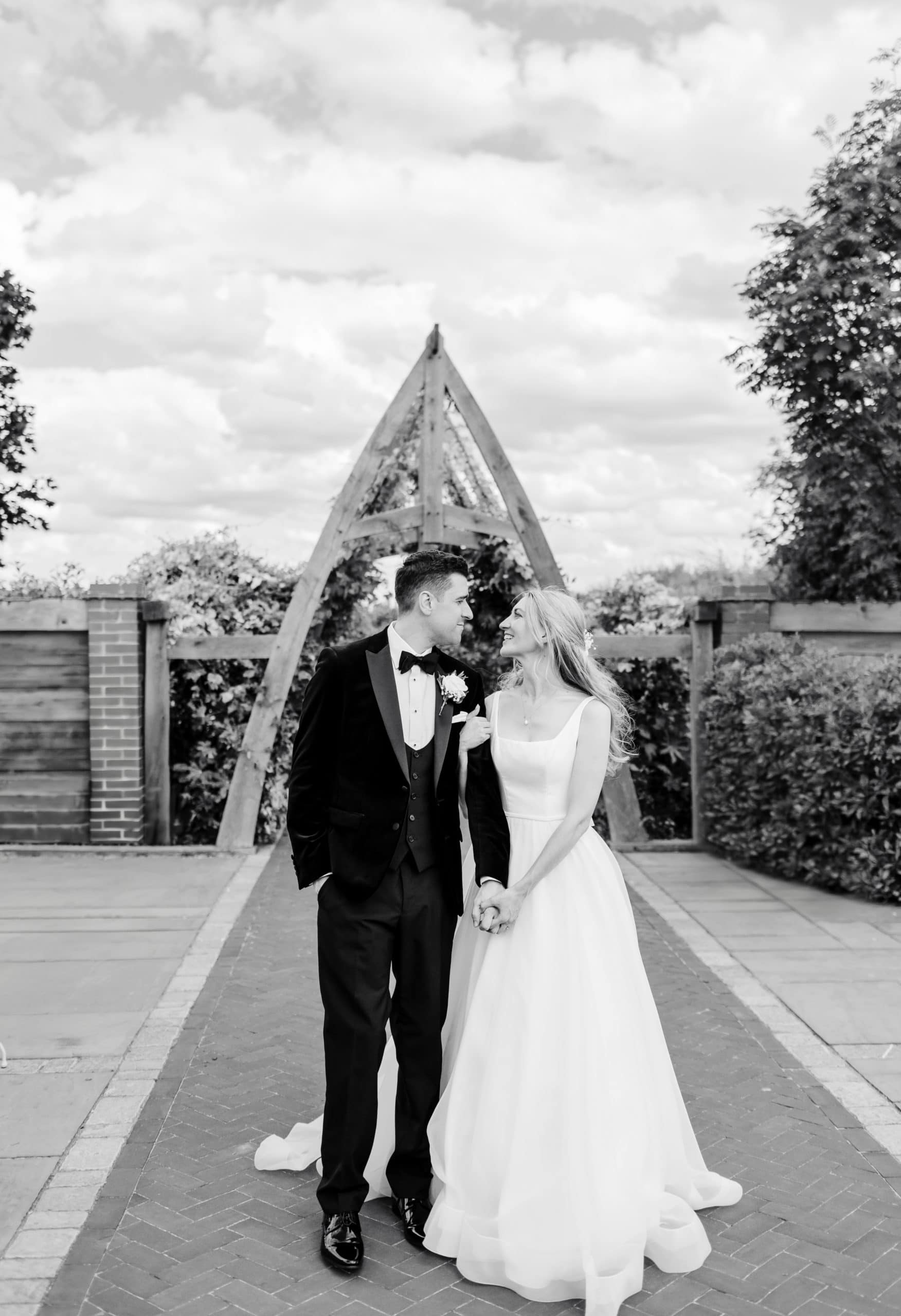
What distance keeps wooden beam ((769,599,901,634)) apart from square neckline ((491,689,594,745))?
6155 mm

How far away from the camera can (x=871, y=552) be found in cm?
927

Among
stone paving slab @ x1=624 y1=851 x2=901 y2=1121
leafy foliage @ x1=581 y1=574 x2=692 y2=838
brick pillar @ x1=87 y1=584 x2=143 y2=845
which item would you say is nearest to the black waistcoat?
stone paving slab @ x1=624 y1=851 x2=901 y2=1121

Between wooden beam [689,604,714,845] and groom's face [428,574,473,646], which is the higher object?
groom's face [428,574,473,646]

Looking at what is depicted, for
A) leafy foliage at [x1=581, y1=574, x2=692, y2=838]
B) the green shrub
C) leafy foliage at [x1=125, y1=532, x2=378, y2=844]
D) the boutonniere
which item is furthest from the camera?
leafy foliage at [x1=581, y1=574, x2=692, y2=838]

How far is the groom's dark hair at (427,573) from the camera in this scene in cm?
349

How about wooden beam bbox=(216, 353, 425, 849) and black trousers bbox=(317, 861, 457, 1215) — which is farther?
wooden beam bbox=(216, 353, 425, 849)

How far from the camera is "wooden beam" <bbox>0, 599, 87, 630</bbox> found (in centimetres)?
911

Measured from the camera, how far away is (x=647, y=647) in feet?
31.2

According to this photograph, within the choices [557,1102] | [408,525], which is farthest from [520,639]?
[408,525]

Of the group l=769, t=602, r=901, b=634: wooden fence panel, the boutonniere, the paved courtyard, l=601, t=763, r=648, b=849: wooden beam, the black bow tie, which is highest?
l=769, t=602, r=901, b=634: wooden fence panel

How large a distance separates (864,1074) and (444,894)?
2106 mm

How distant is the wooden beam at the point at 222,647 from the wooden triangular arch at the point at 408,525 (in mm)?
132

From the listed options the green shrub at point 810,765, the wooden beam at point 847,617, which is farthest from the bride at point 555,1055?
the wooden beam at point 847,617

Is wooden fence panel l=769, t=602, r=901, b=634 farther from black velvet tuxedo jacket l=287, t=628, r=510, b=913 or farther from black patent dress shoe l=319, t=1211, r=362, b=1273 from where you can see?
black patent dress shoe l=319, t=1211, r=362, b=1273
